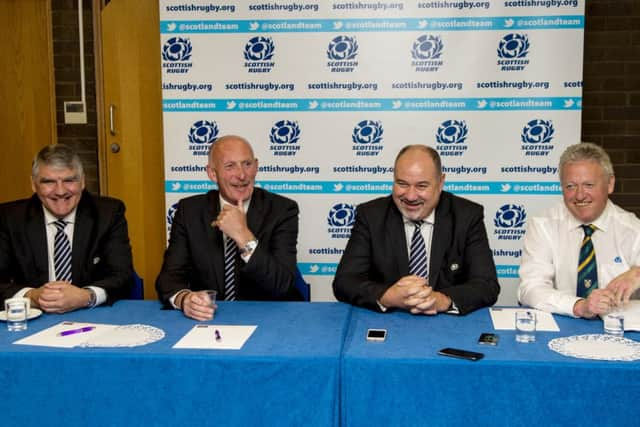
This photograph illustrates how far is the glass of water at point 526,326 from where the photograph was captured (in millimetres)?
1755

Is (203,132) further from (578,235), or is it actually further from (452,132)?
(578,235)

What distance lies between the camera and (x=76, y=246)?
2611mm

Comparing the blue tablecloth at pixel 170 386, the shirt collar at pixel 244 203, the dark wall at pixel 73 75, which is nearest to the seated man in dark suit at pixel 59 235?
the shirt collar at pixel 244 203

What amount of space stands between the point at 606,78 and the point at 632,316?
9.96ft

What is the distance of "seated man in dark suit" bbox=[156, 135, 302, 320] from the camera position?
2.65 meters

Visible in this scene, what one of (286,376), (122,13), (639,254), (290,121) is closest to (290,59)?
(290,121)

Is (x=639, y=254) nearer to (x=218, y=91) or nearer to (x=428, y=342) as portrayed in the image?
(x=428, y=342)

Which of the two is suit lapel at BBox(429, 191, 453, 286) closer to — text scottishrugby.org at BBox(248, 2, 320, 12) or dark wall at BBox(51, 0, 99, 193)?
text scottishrugby.org at BBox(248, 2, 320, 12)

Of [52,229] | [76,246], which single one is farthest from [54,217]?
[76,246]

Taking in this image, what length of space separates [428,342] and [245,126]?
246 centimetres

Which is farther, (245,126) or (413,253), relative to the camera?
(245,126)

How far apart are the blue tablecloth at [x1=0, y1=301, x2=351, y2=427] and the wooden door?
264cm

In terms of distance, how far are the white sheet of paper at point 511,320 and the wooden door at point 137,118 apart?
111 inches

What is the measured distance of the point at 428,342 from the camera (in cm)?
174
